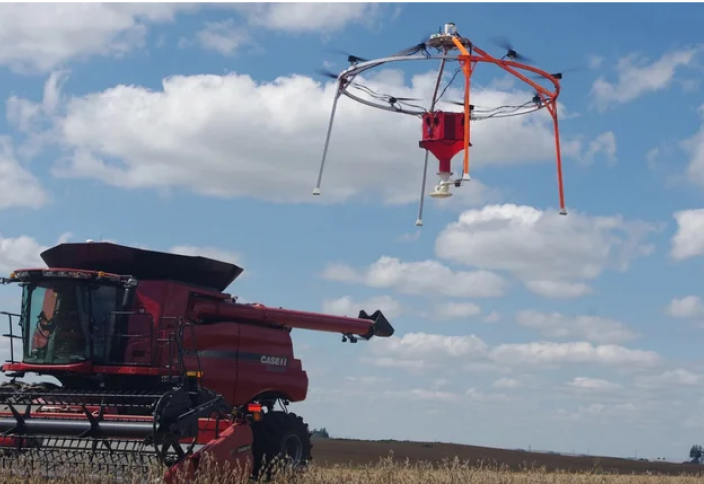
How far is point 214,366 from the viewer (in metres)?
14.7

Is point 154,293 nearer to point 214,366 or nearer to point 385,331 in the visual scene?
point 214,366

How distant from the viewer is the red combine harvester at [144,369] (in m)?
11.8

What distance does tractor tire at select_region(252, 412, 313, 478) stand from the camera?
1416cm

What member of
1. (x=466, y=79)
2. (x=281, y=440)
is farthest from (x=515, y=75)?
(x=281, y=440)

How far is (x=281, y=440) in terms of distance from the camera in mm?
→ 14281

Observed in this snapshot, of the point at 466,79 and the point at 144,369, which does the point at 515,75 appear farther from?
the point at 144,369

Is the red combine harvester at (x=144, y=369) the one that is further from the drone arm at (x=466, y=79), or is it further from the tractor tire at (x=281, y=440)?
the drone arm at (x=466, y=79)

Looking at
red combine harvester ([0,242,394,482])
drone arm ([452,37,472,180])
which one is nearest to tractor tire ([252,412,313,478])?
red combine harvester ([0,242,394,482])

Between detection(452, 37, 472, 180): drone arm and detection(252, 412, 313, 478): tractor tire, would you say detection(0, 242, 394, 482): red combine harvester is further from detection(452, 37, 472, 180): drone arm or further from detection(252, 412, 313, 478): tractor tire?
detection(452, 37, 472, 180): drone arm

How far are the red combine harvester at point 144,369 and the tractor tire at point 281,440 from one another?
2 centimetres

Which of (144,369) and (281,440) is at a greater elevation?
(144,369)

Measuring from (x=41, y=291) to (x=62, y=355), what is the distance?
3.12 ft

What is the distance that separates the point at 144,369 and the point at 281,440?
88.9 inches

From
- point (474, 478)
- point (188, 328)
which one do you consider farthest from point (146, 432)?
point (474, 478)
